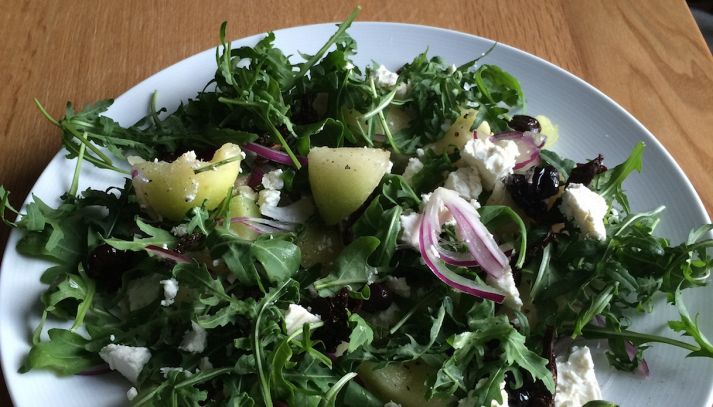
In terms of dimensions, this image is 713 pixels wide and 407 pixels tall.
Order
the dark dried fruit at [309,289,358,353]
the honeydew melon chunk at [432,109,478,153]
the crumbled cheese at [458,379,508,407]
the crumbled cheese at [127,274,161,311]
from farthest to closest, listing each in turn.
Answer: the honeydew melon chunk at [432,109,478,153], the crumbled cheese at [127,274,161,311], the dark dried fruit at [309,289,358,353], the crumbled cheese at [458,379,508,407]

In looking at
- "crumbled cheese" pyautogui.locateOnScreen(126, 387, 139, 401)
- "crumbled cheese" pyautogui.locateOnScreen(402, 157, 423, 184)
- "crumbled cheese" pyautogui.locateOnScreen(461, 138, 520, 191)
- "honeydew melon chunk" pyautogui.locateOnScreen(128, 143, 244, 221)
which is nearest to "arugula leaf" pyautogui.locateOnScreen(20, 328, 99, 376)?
"crumbled cheese" pyautogui.locateOnScreen(126, 387, 139, 401)


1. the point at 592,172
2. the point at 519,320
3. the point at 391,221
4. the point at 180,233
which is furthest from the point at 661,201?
the point at 180,233

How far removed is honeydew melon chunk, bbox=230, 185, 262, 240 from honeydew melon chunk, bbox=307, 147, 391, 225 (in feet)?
0.48

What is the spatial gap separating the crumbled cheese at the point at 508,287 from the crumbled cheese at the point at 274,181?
55cm

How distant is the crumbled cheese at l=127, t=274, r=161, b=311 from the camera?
1.45m

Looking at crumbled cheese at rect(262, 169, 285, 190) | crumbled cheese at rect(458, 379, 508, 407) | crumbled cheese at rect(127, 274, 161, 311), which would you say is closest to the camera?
crumbled cheese at rect(458, 379, 508, 407)

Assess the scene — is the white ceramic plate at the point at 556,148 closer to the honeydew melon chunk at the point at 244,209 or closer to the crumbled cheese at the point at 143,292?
the crumbled cheese at the point at 143,292

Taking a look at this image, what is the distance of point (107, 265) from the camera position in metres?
1.46

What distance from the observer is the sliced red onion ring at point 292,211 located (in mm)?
1520

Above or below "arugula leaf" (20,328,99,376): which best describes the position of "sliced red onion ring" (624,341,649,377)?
below

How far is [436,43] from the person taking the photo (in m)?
2.01

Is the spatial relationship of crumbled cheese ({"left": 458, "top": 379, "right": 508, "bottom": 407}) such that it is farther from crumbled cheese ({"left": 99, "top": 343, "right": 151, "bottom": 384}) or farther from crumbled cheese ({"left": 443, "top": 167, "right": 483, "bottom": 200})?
crumbled cheese ({"left": 99, "top": 343, "right": 151, "bottom": 384})

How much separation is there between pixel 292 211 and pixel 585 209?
2.24 ft

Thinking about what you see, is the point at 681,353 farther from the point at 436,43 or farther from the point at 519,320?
the point at 436,43
